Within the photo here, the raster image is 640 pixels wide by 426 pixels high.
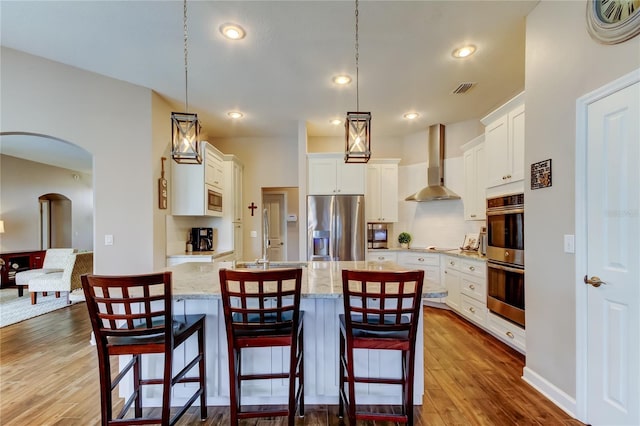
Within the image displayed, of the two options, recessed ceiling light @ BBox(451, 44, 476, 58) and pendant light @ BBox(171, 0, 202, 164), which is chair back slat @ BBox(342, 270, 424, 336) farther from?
recessed ceiling light @ BBox(451, 44, 476, 58)

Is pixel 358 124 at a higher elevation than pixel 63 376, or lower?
higher

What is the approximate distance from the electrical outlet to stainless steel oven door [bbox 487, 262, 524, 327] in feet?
2.39

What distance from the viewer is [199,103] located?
12.1ft

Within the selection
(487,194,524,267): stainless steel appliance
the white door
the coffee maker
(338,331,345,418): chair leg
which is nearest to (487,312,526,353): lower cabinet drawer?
(487,194,524,267): stainless steel appliance

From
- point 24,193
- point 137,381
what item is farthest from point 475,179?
point 24,193

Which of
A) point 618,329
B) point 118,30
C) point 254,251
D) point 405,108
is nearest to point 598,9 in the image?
point 618,329

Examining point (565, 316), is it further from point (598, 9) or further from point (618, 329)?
point (598, 9)

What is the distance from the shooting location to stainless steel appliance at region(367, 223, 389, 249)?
479 centimetres

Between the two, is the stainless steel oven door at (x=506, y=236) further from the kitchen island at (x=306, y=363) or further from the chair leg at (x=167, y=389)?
the chair leg at (x=167, y=389)

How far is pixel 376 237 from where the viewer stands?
4.80m

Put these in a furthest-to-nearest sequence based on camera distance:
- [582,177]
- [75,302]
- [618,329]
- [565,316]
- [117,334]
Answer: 1. [75,302]
2. [565,316]
3. [582,177]
4. [618,329]
5. [117,334]

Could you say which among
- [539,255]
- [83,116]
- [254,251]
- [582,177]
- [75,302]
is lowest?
[75,302]

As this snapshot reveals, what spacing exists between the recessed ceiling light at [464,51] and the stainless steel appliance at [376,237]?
282 cm

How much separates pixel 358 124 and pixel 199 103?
103 inches
